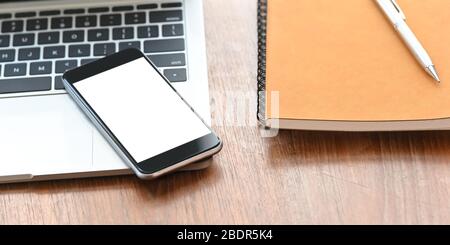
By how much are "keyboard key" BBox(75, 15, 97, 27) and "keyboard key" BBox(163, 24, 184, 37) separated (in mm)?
80

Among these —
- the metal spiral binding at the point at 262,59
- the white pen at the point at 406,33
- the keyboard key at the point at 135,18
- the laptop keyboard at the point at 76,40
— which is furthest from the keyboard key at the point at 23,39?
the white pen at the point at 406,33

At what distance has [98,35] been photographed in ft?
2.33

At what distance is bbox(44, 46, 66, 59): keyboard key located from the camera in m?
0.69

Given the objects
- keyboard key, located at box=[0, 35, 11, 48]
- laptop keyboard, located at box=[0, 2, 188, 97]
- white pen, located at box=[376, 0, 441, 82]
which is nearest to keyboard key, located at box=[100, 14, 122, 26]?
laptop keyboard, located at box=[0, 2, 188, 97]

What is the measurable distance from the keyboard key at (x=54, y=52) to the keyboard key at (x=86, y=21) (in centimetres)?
4

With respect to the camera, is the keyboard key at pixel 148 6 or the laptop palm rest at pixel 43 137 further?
the keyboard key at pixel 148 6

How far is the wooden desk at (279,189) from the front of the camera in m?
0.60

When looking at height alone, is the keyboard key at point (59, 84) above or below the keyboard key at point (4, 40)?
below

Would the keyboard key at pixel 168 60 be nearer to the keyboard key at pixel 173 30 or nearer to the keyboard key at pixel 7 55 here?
the keyboard key at pixel 173 30

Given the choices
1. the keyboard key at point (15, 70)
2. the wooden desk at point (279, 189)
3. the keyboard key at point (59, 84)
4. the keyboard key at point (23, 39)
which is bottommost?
the wooden desk at point (279, 189)

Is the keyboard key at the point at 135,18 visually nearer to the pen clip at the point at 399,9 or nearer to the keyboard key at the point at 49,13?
the keyboard key at the point at 49,13

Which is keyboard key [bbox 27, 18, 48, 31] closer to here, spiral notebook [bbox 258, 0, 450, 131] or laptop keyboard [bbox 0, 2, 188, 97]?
laptop keyboard [bbox 0, 2, 188, 97]

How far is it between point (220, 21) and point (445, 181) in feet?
1.00

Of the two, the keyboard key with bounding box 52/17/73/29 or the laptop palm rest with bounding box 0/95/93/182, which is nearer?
the laptop palm rest with bounding box 0/95/93/182
